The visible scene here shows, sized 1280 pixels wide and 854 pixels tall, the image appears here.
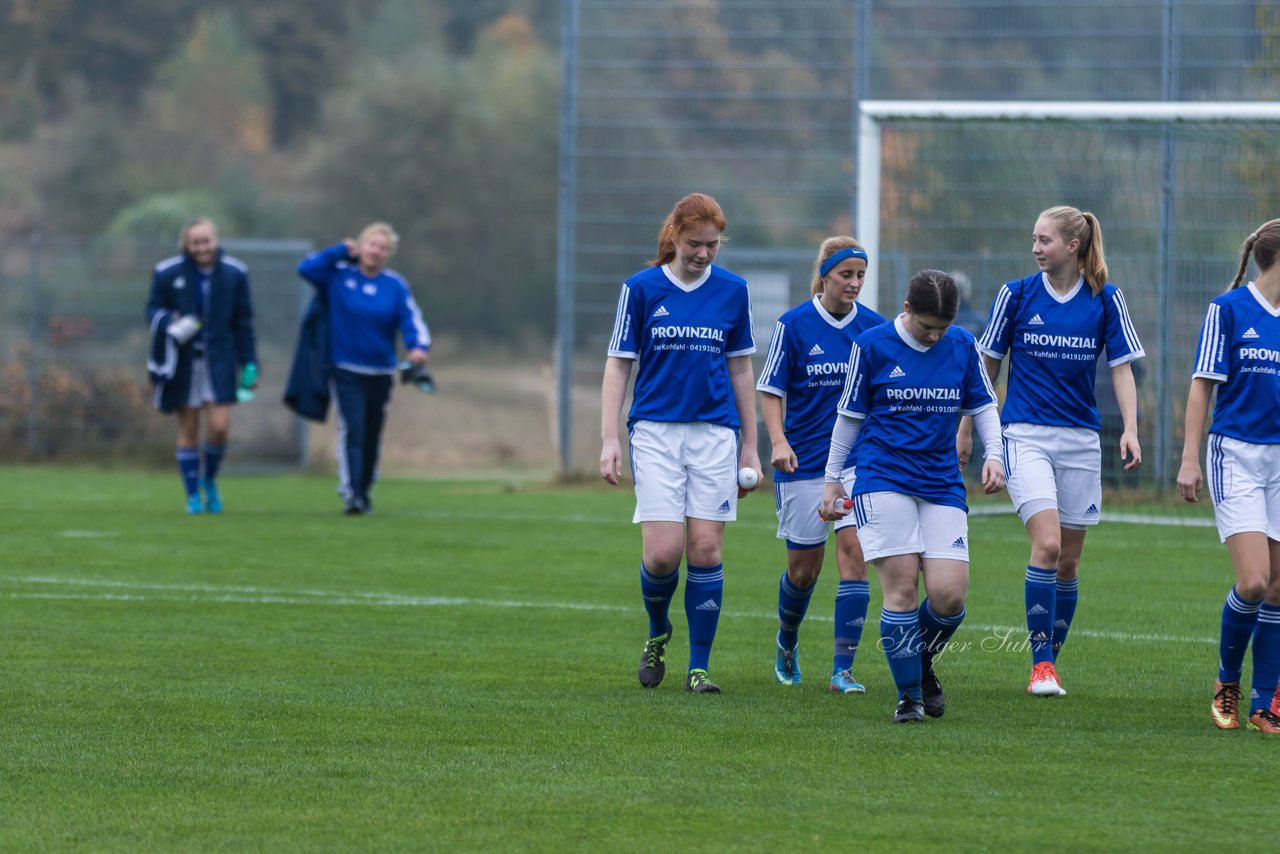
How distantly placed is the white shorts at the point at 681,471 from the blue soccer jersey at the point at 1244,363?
6.13 ft

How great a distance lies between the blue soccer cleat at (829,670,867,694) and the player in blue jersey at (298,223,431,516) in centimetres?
828

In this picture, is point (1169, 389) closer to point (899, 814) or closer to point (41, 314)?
point (899, 814)

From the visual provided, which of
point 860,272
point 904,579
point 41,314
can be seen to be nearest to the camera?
point 904,579

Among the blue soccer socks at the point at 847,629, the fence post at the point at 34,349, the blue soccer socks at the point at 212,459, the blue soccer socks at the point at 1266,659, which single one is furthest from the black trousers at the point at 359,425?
the blue soccer socks at the point at 1266,659

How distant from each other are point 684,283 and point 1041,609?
1942 millimetres

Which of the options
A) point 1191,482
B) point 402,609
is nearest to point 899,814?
point 1191,482

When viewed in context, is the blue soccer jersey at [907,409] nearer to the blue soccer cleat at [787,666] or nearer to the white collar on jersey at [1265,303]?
the white collar on jersey at [1265,303]

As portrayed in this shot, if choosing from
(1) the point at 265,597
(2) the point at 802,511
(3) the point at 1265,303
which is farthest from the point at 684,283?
(1) the point at 265,597

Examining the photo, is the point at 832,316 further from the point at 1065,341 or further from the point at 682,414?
the point at 1065,341

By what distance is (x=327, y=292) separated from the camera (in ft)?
51.5

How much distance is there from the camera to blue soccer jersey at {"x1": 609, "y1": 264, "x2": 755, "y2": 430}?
302 inches

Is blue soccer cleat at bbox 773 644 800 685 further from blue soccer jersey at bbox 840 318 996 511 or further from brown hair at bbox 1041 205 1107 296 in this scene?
brown hair at bbox 1041 205 1107 296

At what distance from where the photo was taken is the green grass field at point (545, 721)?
538cm

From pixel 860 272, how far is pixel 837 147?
508 inches
